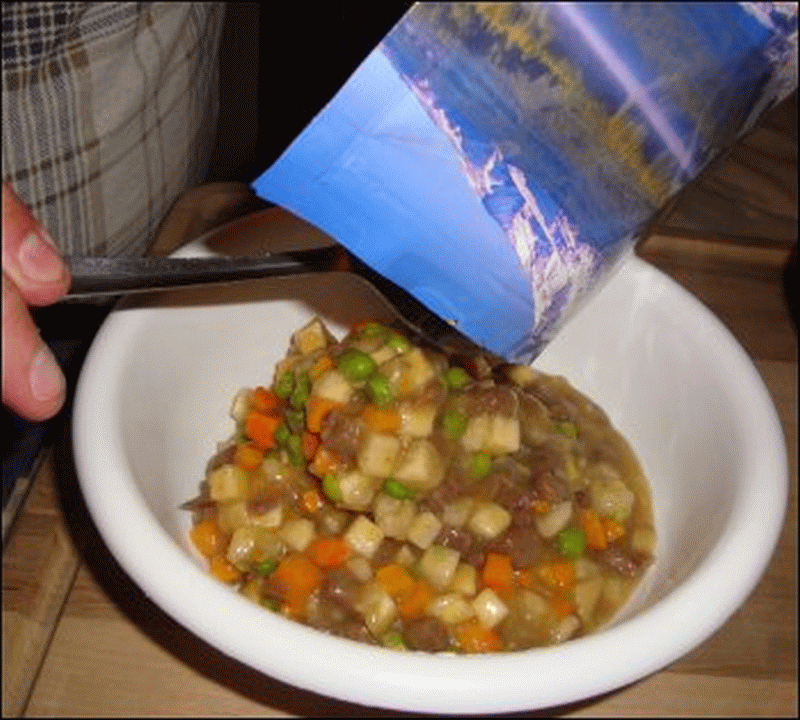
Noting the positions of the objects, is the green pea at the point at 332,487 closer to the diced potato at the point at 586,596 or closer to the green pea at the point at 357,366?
the green pea at the point at 357,366

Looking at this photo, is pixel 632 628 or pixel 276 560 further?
pixel 276 560

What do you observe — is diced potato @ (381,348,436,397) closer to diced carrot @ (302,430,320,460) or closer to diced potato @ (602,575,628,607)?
diced carrot @ (302,430,320,460)

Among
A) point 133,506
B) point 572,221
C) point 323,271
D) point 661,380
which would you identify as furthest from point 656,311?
point 133,506

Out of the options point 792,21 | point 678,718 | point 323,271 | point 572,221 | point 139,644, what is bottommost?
point 139,644

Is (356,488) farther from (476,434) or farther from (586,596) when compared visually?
(586,596)

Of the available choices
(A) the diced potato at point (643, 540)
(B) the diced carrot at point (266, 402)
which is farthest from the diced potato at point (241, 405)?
(A) the diced potato at point (643, 540)

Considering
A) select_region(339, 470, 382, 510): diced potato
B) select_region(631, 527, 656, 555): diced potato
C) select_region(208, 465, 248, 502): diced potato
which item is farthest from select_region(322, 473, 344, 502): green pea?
select_region(631, 527, 656, 555): diced potato

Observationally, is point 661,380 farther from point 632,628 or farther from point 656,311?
point 632,628
